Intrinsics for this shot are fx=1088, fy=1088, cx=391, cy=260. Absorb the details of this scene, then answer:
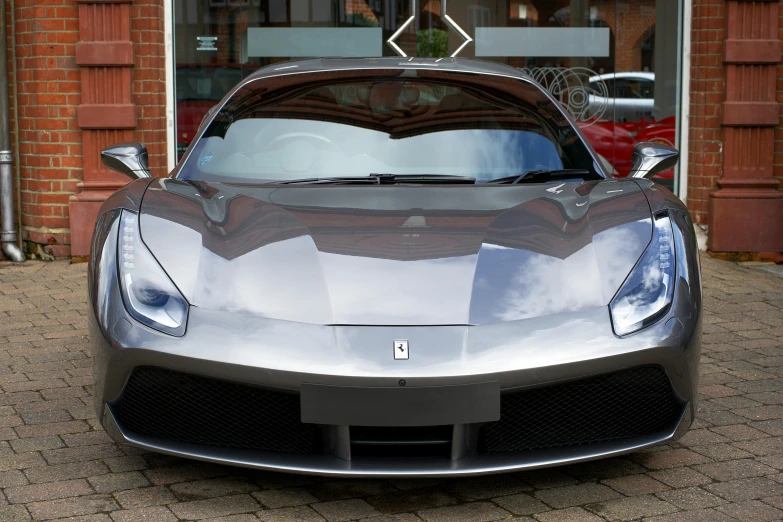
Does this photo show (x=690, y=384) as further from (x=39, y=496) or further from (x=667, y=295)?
(x=39, y=496)

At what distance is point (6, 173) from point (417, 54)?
129 inches

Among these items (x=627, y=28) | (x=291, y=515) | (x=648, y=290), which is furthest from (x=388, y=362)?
(x=627, y=28)

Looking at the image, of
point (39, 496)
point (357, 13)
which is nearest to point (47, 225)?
point (357, 13)

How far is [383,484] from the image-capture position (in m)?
3.32

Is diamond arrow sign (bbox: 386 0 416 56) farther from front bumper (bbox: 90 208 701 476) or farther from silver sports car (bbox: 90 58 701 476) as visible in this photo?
front bumper (bbox: 90 208 701 476)

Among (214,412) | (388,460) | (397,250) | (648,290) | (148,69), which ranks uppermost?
(148,69)

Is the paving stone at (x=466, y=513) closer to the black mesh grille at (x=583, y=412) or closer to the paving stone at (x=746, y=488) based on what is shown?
the black mesh grille at (x=583, y=412)

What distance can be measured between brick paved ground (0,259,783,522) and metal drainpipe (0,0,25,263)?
3651 mm

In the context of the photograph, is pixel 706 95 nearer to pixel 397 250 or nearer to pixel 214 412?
pixel 397 250

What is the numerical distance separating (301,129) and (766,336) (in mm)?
2746

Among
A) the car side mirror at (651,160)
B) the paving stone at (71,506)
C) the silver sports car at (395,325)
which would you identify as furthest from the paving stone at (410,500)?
the car side mirror at (651,160)

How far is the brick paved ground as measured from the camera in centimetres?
308

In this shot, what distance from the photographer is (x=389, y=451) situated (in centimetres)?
296

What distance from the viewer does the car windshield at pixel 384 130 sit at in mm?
4020
